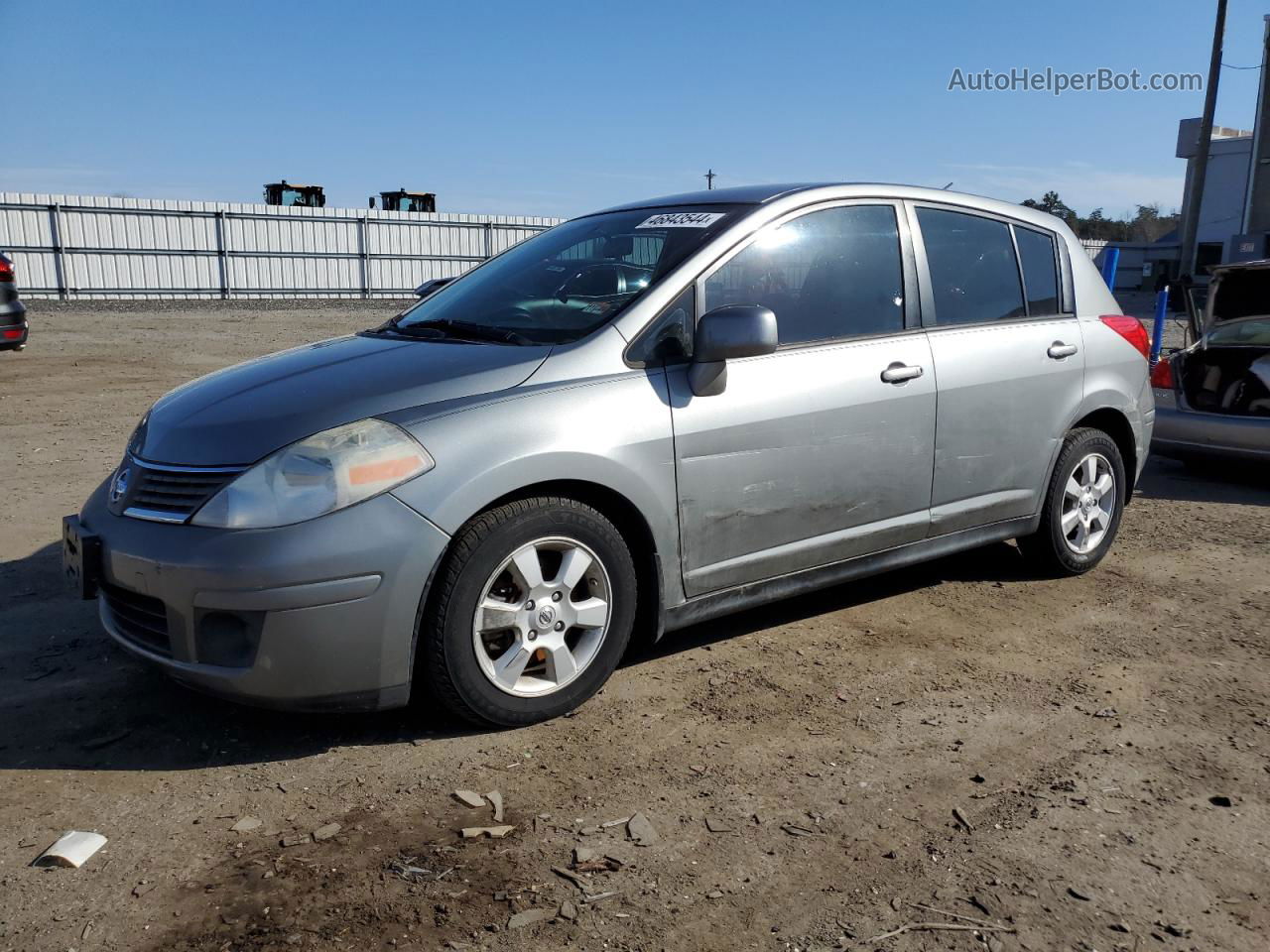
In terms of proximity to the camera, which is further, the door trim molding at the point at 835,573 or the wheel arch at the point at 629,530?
the door trim molding at the point at 835,573

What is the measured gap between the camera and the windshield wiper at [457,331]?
3795mm

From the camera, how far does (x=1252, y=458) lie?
7.23m

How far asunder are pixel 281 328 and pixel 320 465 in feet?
56.8

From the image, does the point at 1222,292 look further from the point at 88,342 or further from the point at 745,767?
the point at 88,342

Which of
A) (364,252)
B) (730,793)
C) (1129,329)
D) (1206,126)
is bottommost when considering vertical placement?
(730,793)

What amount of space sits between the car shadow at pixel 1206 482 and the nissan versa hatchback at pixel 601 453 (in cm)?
275

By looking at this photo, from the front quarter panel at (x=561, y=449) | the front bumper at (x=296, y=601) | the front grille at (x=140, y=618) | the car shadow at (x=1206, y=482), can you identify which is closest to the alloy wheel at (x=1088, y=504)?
the car shadow at (x=1206, y=482)

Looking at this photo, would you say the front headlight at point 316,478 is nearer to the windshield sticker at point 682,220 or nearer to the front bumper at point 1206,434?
the windshield sticker at point 682,220

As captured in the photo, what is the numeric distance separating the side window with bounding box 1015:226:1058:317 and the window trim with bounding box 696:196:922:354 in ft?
2.70

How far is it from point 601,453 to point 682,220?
1.21m

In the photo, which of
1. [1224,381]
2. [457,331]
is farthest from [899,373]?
[1224,381]

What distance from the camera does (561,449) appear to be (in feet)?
10.8

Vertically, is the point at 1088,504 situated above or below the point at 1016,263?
below

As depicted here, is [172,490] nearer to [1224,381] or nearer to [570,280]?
[570,280]
